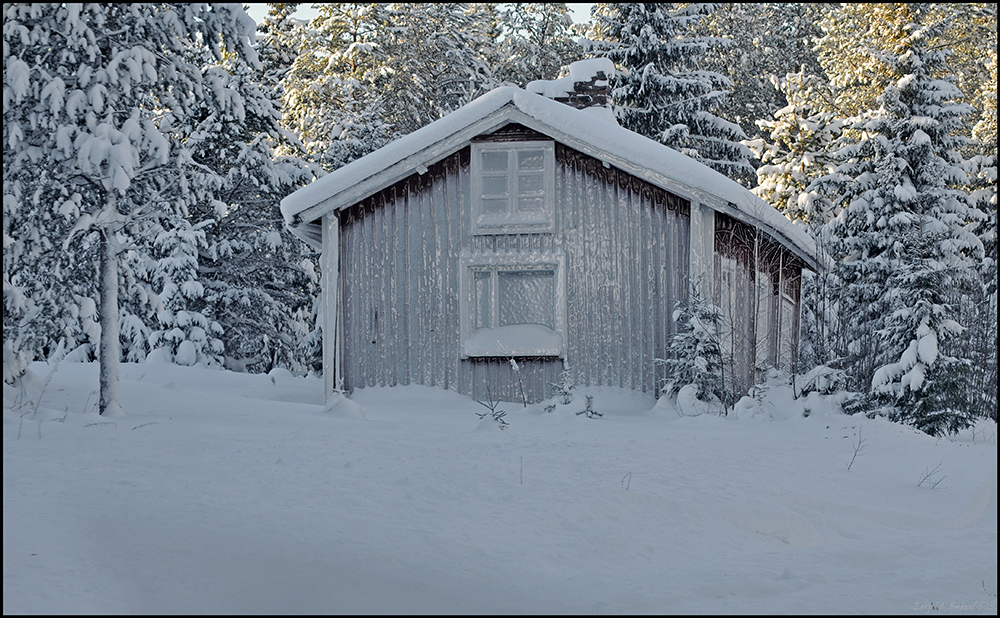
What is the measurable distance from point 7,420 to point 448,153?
8155 mm

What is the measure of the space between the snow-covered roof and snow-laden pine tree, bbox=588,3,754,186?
39.7 ft

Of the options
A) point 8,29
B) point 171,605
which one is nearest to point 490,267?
point 8,29

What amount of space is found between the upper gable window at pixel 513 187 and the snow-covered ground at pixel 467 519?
4.92 metres

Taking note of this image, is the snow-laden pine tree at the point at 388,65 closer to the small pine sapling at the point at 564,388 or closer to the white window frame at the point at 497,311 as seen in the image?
the white window frame at the point at 497,311

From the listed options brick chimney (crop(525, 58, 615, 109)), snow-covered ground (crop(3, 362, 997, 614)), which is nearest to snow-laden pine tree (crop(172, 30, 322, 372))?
brick chimney (crop(525, 58, 615, 109))

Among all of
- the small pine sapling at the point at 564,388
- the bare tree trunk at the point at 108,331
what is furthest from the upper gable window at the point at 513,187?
the bare tree trunk at the point at 108,331

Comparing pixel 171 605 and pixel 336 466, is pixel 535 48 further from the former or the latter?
pixel 171 605

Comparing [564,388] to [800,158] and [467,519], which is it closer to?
[467,519]

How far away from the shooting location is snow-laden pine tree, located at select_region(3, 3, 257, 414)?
27.7 feet

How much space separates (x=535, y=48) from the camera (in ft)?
106

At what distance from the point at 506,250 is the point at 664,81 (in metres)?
13.5

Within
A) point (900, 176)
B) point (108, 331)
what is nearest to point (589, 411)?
point (108, 331)

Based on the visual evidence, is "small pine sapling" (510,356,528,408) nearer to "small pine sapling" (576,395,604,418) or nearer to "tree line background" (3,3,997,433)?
"small pine sapling" (576,395,604,418)

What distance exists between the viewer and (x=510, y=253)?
45.9ft
